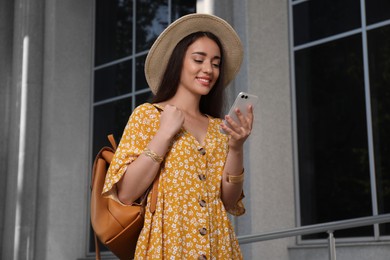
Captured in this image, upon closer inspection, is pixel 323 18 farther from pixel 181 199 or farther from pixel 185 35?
pixel 181 199

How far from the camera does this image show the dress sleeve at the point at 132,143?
9.32 ft

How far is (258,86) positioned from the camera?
6.86 meters

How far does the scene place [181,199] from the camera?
2842 millimetres

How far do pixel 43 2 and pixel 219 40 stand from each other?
7827 millimetres

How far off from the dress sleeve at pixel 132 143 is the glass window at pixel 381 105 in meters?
3.82

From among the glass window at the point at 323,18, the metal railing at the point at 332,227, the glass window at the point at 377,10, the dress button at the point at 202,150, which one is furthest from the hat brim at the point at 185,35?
the glass window at the point at 323,18

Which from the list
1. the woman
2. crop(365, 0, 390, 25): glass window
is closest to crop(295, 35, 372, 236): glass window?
crop(365, 0, 390, 25): glass window

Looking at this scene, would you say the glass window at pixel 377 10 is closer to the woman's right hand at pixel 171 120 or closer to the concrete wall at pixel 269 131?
the concrete wall at pixel 269 131

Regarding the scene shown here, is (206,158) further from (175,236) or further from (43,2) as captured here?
(43,2)

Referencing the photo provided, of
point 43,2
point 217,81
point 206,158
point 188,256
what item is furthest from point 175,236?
point 43,2

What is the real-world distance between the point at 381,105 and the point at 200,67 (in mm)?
3820

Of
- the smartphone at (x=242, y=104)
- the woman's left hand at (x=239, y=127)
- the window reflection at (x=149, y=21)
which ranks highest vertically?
the window reflection at (x=149, y=21)

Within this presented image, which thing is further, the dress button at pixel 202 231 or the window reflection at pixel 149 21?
the window reflection at pixel 149 21

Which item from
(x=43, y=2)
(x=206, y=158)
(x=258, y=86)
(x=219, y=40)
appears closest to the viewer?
(x=206, y=158)
